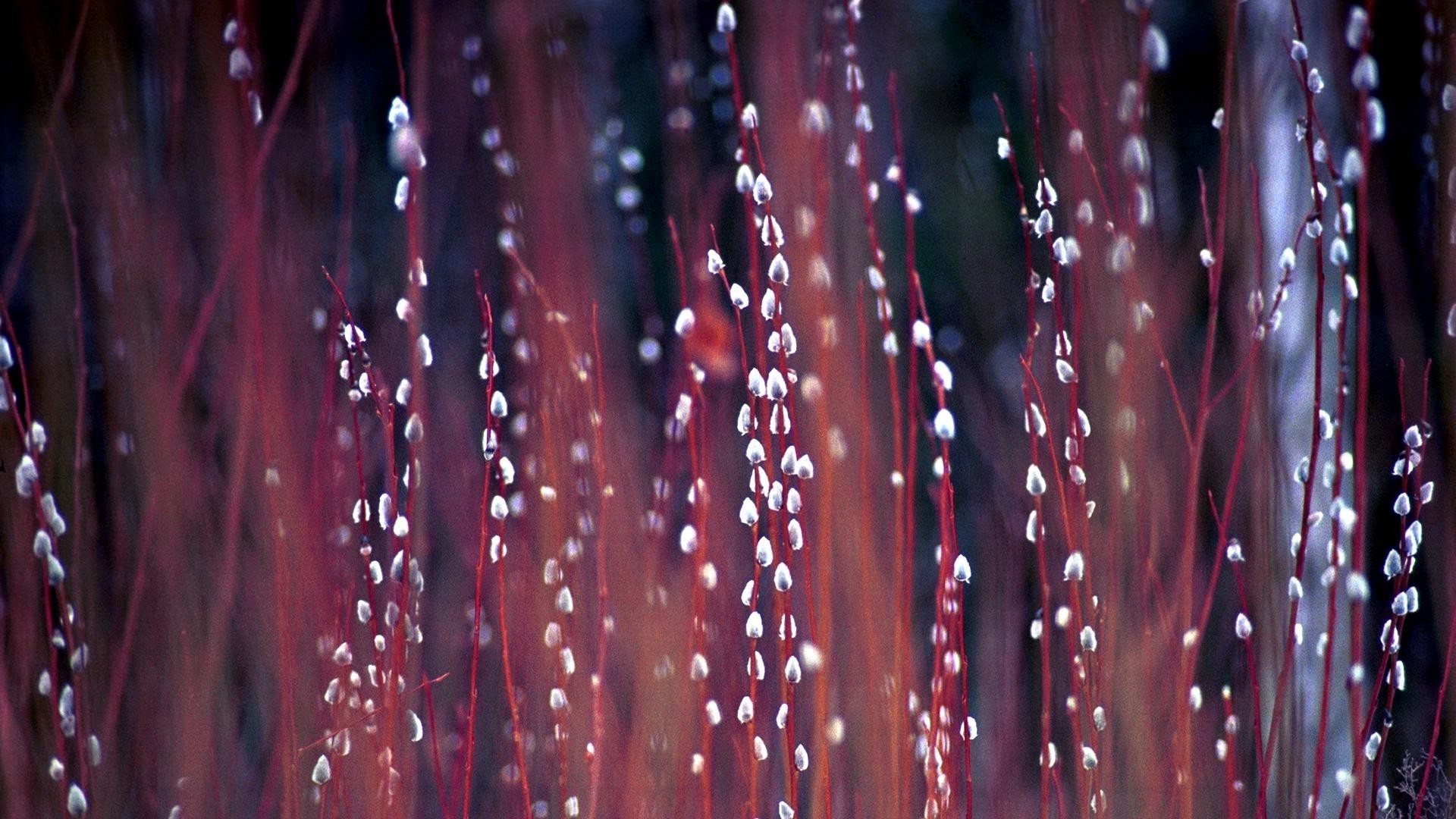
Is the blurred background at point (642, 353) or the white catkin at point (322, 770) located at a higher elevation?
the blurred background at point (642, 353)

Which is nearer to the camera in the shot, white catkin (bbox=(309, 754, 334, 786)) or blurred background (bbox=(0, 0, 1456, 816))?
white catkin (bbox=(309, 754, 334, 786))

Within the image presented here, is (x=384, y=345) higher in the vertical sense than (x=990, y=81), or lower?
lower

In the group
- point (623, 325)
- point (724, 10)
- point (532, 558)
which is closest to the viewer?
point (724, 10)

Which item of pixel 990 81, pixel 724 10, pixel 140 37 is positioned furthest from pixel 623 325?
pixel 140 37

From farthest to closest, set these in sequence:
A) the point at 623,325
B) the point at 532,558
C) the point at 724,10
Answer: the point at 623,325, the point at 532,558, the point at 724,10

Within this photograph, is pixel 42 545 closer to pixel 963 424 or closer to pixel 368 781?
pixel 368 781

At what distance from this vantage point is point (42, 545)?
87cm

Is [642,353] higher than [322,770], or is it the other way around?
[642,353]

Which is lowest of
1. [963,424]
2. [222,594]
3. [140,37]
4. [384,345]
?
[222,594]

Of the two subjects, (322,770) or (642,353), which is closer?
(322,770)

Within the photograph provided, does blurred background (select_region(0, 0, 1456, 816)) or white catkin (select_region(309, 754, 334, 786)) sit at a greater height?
blurred background (select_region(0, 0, 1456, 816))

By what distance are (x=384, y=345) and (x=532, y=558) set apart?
291 millimetres

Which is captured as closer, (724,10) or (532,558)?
(724,10)

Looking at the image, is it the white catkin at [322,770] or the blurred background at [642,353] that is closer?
the white catkin at [322,770]
